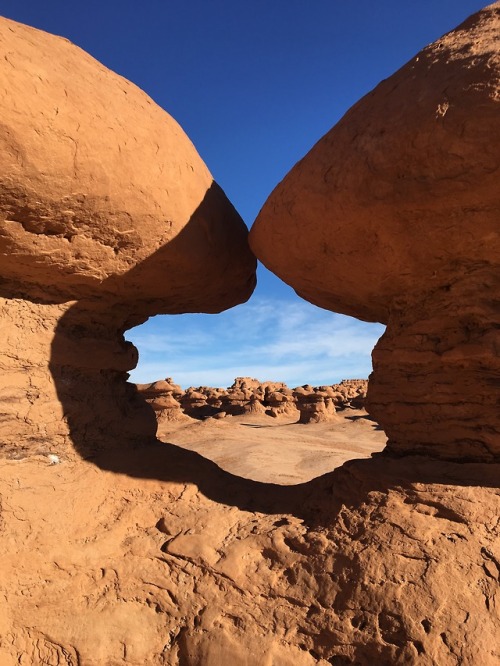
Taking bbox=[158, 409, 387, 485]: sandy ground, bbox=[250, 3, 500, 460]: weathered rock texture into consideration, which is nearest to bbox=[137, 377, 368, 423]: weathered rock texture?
bbox=[158, 409, 387, 485]: sandy ground

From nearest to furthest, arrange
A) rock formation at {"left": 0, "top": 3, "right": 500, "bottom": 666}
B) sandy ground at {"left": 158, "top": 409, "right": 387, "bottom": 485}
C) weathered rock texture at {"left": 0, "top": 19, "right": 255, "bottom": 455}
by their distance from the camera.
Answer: rock formation at {"left": 0, "top": 3, "right": 500, "bottom": 666} → weathered rock texture at {"left": 0, "top": 19, "right": 255, "bottom": 455} → sandy ground at {"left": 158, "top": 409, "right": 387, "bottom": 485}

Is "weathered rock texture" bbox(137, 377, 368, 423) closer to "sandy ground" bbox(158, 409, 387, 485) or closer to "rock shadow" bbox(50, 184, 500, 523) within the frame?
"sandy ground" bbox(158, 409, 387, 485)

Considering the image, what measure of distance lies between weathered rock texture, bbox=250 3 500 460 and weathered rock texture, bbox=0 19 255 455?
943 millimetres

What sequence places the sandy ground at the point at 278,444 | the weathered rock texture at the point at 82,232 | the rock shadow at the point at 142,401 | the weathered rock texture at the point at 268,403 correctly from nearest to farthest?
the weathered rock texture at the point at 82,232 < the rock shadow at the point at 142,401 < the sandy ground at the point at 278,444 < the weathered rock texture at the point at 268,403

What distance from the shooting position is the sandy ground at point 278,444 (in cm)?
949

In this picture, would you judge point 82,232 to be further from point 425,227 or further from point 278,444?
point 278,444

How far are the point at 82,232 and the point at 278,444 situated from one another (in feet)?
33.4

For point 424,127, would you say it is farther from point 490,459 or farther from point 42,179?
point 42,179

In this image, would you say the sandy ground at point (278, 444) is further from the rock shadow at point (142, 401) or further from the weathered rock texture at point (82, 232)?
the weathered rock texture at point (82, 232)

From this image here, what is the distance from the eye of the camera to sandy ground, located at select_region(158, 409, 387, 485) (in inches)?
374

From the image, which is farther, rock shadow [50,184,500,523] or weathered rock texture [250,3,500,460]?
rock shadow [50,184,500,523]

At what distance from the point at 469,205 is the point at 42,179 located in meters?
2.82

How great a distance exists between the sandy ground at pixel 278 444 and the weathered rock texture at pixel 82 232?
498 cm

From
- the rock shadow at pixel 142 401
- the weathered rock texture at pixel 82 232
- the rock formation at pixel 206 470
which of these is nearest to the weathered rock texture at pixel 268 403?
the rock shadow at pixel 142 401
